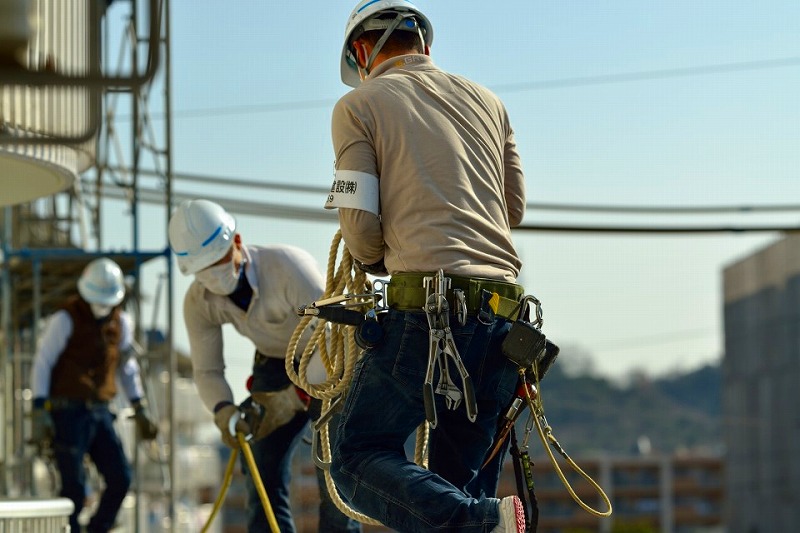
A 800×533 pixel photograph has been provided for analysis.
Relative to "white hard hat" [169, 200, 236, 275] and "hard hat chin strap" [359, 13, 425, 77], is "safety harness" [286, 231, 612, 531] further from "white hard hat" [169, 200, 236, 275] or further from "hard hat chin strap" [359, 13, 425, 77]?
"white hard hat" [169, 200, 236, 275]

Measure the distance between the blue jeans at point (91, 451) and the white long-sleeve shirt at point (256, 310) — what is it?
340cm

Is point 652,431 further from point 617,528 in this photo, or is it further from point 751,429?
point 751,429

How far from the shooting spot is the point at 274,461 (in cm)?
718

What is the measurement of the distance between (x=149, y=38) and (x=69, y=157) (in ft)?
10.2

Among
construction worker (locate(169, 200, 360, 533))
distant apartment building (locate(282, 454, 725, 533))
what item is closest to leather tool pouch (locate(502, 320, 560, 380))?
construction worker (locate(169, 200, 360, 533))

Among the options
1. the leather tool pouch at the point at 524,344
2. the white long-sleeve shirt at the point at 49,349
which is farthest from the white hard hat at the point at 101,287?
the leather tool pouch at the point at 524,344

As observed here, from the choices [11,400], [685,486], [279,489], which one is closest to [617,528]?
[685,486]

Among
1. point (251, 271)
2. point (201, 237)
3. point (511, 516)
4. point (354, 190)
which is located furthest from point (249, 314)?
point (511, 516)

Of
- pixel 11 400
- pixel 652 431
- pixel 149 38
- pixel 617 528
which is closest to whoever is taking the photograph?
pixel 149 38

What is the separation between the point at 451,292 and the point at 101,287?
248 inches

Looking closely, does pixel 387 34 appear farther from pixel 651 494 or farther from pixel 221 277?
pixel 651 494

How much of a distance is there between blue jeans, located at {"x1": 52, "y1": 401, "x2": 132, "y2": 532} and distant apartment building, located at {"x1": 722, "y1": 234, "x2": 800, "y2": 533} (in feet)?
167

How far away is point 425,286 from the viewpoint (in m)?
4.99

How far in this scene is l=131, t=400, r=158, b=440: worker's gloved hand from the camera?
1091 cm
